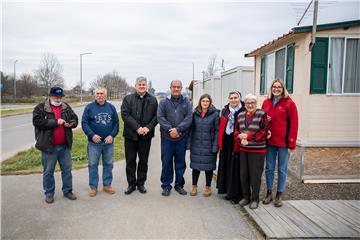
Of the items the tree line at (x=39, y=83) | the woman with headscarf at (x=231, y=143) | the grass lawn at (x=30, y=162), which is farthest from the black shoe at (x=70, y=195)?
the tree line at (x=39, y=83)

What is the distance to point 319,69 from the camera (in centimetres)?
641

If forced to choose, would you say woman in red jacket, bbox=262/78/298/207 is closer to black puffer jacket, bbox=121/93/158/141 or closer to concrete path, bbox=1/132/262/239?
concrete path, bbox=1/132/262/239

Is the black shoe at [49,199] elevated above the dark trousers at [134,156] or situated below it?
below

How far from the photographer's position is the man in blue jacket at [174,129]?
5.39 metres

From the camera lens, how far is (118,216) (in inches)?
178

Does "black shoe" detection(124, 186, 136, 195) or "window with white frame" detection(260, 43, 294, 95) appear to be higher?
"window with white frame" detection(260, 43, 294, 95)

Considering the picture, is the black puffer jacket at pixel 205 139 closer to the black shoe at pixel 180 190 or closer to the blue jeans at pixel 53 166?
the black shoe at pixel 180 190

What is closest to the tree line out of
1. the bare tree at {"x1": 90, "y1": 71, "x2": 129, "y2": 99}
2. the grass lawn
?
the bare tree at {"x1": 90, "y1": 71, "x2": 129, "y2": 99}

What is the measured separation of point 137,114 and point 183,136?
901 millimetres

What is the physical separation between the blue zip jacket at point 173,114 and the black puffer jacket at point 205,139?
0.52 feet

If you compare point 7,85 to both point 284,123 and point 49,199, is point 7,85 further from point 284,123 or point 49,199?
point 284,123

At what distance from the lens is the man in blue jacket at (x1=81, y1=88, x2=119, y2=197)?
5.36 m

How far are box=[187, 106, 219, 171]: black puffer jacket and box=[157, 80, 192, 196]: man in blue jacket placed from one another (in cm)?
16

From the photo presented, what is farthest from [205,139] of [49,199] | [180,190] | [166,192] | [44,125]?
[49,199]
